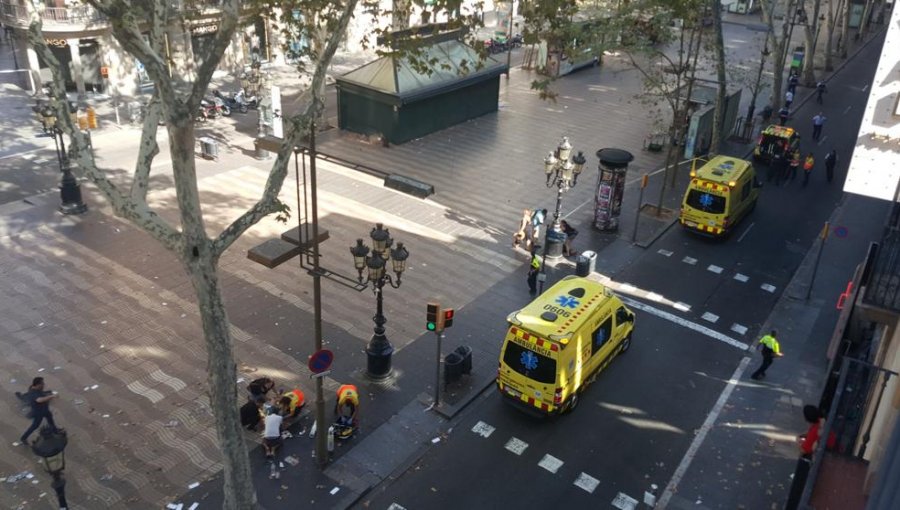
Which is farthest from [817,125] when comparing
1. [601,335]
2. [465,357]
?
[465,357]

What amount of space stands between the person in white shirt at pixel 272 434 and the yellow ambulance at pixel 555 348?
4.53 metres

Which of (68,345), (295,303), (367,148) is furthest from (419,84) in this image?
(68,345)

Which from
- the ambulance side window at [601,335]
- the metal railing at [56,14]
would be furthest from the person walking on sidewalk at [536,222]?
the metal railing at [56,14]

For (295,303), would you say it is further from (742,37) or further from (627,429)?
(742,37)

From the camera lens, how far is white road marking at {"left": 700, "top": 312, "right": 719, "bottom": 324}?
18.8 meters

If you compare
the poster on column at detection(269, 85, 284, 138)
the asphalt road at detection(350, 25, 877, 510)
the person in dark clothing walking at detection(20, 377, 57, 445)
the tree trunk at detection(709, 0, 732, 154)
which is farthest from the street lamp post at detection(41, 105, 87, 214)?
the tree trunk at detection(709, 0, 732, 154)

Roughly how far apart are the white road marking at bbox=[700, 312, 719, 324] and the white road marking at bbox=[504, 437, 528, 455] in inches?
290

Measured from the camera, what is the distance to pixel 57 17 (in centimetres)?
3066

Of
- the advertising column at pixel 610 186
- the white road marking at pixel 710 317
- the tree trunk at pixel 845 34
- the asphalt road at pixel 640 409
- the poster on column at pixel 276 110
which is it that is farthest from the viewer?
the tree trunk at pixel 845 34

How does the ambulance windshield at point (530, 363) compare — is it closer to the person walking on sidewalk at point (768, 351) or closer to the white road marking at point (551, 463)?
the white road marking at point (551, 463)

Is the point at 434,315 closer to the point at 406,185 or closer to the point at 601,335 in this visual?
the point at 601,335

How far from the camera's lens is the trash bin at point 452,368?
15.5 m

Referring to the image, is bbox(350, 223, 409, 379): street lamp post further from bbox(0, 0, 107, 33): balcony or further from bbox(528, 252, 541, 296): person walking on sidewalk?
bbox(0, 0, 107, 33): balcony

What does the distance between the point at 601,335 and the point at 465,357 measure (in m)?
3.02
